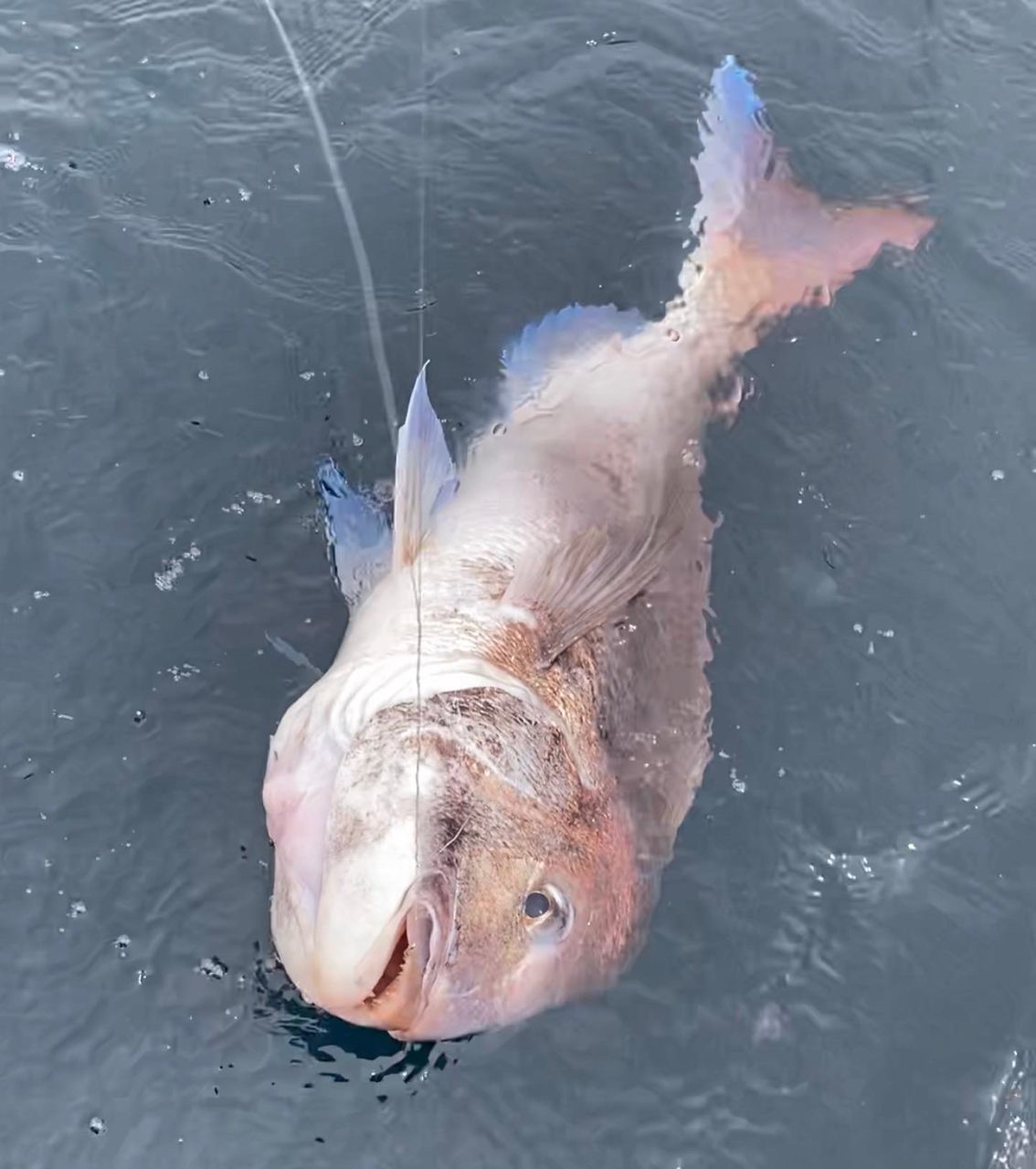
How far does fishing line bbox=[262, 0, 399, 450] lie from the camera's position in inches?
200

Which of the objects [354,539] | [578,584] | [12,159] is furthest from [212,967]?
[12,159]

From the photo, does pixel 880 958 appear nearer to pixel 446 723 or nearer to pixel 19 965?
pixel 446 723

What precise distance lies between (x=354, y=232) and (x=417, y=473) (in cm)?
205

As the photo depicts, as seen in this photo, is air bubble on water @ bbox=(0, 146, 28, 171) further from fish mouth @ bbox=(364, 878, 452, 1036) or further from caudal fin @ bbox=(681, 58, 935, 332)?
fish mouth @ bbox=(364, 878, 452, 1036)

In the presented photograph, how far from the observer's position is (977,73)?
659 centimetres

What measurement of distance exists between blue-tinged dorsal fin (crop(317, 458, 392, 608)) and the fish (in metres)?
0.01

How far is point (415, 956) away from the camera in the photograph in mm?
2951

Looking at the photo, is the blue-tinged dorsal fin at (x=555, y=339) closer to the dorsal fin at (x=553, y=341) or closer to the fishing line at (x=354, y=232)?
the dorsal fin at (x=553, y=341)

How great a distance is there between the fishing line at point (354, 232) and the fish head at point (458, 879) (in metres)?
1.85

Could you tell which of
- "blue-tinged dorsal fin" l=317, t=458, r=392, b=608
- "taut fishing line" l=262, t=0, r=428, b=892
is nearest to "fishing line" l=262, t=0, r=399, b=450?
"taut fishing line" l=262, t=0, r=428, b=892

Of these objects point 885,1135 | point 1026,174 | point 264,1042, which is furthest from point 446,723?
point 1026,174

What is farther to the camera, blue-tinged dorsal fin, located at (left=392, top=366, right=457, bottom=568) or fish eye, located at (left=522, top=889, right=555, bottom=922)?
blue-tinged dorsal fin, located at (left=392, top=366, right=457, bottom=568)

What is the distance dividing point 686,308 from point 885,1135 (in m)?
3.35

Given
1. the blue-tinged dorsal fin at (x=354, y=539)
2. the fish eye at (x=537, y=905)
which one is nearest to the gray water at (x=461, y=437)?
the blue-tinged dorsal fin at (x=354, y=539)
